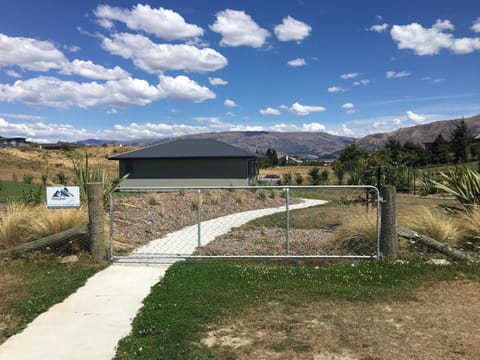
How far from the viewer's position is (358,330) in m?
4.23

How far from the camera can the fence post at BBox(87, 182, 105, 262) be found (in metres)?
6.97

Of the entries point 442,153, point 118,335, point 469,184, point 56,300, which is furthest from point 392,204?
point 442,153

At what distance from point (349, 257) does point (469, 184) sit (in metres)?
4.17

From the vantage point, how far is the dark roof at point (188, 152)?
2464 cm

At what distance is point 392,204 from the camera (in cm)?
691

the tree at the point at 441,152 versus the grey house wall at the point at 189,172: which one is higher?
the tree at the point at 441,152

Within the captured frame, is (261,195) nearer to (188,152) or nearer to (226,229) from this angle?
(226,229)

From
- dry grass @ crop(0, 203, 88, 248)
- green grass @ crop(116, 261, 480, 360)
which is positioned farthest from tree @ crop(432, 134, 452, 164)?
dry grass @ crop(0, 203, 88, 248)

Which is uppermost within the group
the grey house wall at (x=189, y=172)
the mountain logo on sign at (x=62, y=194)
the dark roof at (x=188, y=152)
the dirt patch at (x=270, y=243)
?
the dark roof at (x=188, y=152)

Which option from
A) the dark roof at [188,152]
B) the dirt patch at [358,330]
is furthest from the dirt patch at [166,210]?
the dark roof at [188,152]

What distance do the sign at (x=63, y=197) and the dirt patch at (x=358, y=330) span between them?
4356 mm

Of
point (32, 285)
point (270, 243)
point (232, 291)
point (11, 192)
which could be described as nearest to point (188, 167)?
point (11, 192)

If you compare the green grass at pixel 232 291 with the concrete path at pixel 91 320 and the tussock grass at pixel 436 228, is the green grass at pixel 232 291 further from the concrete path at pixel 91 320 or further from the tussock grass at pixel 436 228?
the tussock grass at pixel 436 228

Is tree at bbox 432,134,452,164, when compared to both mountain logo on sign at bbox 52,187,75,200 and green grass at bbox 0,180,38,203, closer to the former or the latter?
green grass at bbox 0,180,38,203
